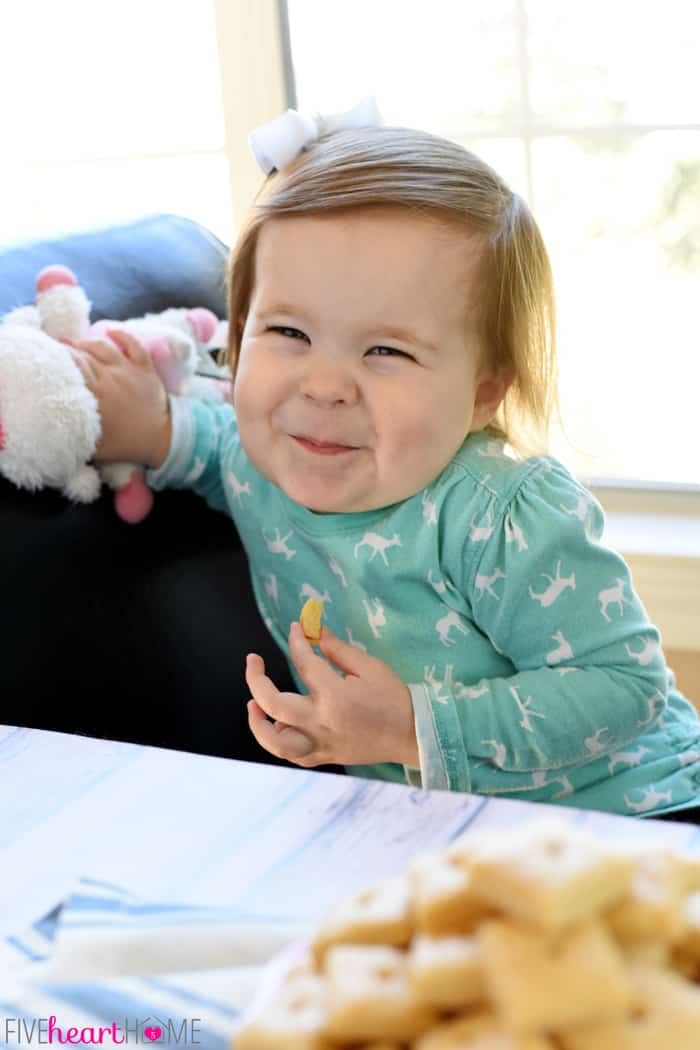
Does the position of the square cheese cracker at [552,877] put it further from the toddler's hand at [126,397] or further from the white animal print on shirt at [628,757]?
the toddler's hand at [126,397]

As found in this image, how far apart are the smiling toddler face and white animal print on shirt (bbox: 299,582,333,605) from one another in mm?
110

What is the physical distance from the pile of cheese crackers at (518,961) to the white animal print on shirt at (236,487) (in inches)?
32.3

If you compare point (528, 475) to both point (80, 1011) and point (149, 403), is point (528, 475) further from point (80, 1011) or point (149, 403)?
point (80, 1011)

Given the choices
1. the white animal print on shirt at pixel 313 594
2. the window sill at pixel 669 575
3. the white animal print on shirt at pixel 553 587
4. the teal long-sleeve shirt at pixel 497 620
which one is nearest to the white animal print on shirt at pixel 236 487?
the teal long-sleeve shirt at pixel 497 620

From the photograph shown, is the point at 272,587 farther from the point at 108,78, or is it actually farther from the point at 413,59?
the point at 108,78

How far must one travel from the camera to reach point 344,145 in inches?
45.4

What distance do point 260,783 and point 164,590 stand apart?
1.55 ft

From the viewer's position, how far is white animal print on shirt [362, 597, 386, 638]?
1.18m

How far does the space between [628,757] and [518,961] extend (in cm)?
76

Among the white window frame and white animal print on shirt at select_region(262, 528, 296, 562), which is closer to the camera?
white animal print on shirt at select_region(262, 528, 296, 562)

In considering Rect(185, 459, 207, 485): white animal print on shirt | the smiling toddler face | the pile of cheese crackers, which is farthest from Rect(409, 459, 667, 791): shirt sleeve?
the pile of cheese crackers

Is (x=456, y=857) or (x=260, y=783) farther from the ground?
(x=456, y=857)

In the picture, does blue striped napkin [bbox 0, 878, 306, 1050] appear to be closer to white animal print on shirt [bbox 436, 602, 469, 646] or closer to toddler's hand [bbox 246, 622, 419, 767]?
toddler's hand [bbox 246, 622, 419, 767]

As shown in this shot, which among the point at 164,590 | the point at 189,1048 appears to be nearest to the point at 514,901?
the point at 189,1048
